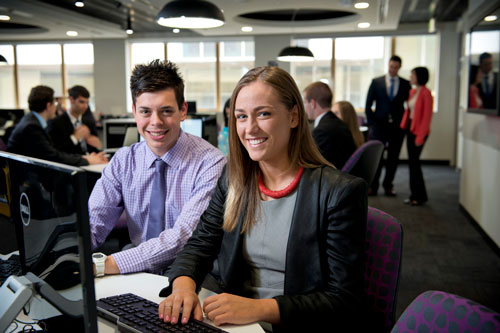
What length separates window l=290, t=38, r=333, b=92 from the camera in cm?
1060

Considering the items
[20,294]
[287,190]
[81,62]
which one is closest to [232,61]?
[81,62]

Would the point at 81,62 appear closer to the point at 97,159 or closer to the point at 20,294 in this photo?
the point at 97,159

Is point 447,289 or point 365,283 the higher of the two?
point 365,283

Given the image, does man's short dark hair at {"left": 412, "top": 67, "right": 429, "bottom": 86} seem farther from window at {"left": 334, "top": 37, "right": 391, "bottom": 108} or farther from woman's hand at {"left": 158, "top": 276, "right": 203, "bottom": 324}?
woman's hand at {"left": 158, "top": 276, "right": 203, "bottom": 324}

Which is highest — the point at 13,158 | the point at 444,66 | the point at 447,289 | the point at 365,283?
the point at 444,66

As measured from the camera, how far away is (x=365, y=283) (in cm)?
140

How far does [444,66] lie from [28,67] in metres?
9.99

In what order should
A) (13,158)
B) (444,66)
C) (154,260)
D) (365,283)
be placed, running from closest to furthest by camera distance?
(13,158), (365,283), (154,260), (444,66)

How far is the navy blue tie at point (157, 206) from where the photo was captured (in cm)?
184

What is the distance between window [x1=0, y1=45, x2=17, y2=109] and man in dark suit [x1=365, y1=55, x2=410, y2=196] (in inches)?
375

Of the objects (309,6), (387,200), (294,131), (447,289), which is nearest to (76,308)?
(294,131)

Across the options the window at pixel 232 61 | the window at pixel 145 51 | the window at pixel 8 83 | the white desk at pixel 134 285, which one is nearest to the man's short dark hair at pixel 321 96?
the white desk at pixel 134 285

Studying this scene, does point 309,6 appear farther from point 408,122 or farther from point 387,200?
point 387,200

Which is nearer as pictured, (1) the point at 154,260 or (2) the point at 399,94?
(1) the point at 154,260
